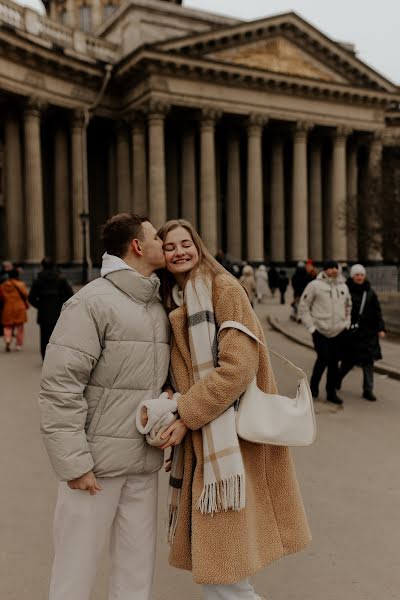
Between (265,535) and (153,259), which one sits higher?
(153,259)

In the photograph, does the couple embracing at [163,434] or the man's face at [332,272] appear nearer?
the couple embracing at [163,434]

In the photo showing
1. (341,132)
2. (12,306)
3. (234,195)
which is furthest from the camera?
(341,132)

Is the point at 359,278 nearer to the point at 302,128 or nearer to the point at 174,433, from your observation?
the point at 174,433

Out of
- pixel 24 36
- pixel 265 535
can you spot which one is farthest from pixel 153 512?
pixel 24 36

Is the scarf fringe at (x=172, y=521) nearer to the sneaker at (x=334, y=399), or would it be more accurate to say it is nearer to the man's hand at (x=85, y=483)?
the man's hand at (x=85, y=483)

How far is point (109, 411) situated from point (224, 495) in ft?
2.19

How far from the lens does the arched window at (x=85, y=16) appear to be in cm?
5897

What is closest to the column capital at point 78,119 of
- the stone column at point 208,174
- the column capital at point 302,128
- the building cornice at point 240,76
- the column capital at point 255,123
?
the building cornice at point 240,76

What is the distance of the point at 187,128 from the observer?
134ft

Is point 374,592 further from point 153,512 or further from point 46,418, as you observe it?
point 46,418

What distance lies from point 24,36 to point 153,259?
3344cm

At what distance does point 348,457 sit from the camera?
652 centimetres

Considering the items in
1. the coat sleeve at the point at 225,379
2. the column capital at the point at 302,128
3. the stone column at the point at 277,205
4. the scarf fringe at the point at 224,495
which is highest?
the column capital at the point at 302,128

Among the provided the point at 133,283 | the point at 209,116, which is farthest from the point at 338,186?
the point at 133,283
